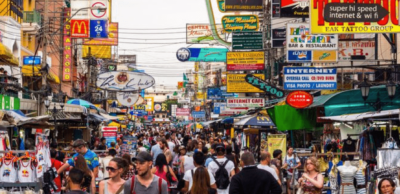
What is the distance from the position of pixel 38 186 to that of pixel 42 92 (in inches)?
520

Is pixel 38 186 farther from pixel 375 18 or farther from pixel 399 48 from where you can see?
pixel 399 48

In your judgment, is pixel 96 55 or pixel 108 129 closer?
pixel 108 129

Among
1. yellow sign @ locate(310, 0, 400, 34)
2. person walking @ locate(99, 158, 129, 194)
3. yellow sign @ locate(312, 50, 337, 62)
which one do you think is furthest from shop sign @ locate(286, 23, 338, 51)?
person walking @ locate(99, 158, 129, 194)

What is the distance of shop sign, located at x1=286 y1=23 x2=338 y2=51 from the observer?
23297 millimetres

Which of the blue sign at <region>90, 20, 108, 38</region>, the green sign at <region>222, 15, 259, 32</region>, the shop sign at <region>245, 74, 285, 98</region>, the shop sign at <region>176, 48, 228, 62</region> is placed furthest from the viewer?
the shop sign at <region>176, 48, 228, 62</region>

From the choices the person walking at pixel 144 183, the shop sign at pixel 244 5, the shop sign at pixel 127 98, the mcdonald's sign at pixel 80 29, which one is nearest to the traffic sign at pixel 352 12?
the person walking at pixel 144 183

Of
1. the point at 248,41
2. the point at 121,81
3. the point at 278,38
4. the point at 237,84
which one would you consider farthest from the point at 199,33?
the point at 278,38

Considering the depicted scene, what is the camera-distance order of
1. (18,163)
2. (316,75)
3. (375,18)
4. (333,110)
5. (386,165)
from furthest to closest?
(316,75)
(333,110)
(375,18)
(18,163)
(386,165)

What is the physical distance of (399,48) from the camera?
29234 mm

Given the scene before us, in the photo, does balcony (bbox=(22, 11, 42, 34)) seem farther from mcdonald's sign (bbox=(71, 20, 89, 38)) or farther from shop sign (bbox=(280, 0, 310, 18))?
shop sign (bbox=(280, 0, 310, 18))

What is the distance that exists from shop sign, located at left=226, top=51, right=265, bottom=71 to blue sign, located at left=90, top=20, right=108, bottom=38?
12.2 m

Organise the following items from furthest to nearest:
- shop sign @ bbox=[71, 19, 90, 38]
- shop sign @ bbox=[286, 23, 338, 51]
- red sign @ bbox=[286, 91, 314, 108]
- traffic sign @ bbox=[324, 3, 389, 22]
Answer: shop sign @ bbox=[71, 19, 90, 38], shop sign @ bbox=[286, 23, 338, 51], red sign @ bbox=[286, 91, 314, 108], traffic sign @ bbox=[324, 3, 389, 22]

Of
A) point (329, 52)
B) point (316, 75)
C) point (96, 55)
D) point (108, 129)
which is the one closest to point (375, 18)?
point (316, 75)

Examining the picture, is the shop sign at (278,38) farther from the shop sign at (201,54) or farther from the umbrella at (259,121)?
the shop sign at (201,54)
